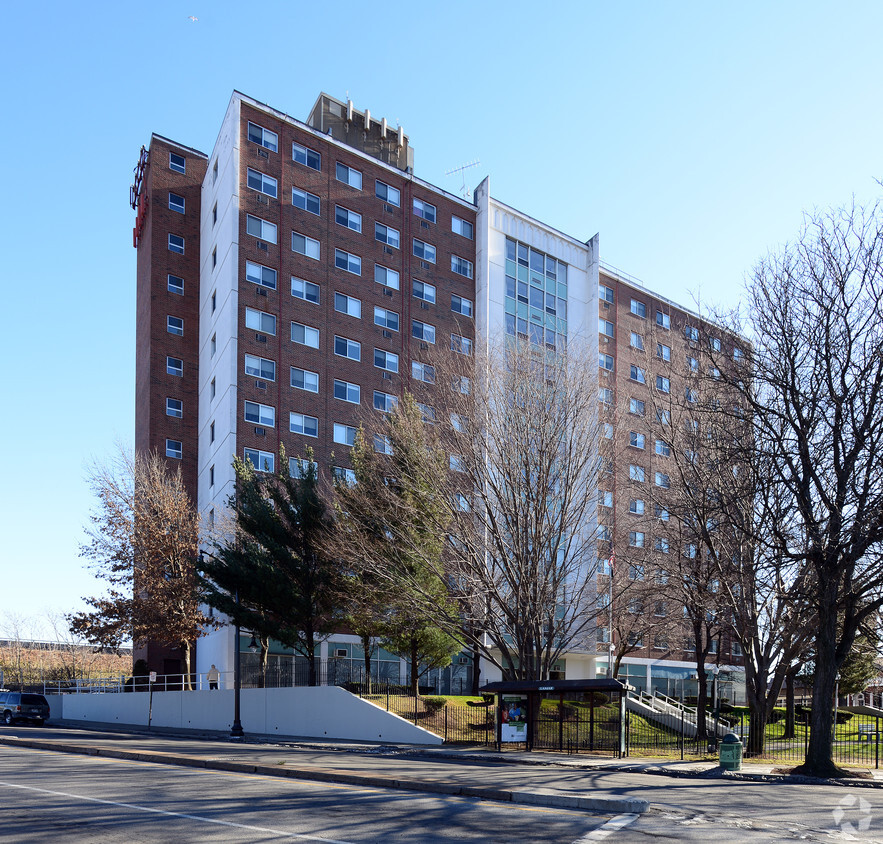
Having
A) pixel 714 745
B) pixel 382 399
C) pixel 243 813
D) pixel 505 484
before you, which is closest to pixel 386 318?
pixel 382 399

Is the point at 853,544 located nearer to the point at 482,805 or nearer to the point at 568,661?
the point at 482,805

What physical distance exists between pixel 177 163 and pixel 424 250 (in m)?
16.6

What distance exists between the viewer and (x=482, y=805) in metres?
14.4

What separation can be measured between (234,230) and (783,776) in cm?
4007

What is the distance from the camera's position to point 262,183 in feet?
172

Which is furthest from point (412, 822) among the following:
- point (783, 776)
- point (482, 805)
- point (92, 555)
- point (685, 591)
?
point (92, 555)

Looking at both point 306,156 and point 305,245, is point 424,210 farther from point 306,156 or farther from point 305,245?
point 305,245

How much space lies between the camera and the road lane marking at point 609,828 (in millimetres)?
11217

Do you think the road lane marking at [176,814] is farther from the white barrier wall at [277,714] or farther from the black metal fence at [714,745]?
the black metal fence at [714,745]

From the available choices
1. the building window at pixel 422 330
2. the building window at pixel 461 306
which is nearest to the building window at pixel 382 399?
the building window at pixel 422 330

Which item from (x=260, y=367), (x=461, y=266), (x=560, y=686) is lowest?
(x=560, y=686)

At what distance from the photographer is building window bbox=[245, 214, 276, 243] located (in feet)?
168

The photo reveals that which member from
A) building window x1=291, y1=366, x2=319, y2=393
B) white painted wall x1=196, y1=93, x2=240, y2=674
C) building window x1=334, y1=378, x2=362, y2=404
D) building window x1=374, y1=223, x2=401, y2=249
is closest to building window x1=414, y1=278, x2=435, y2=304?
building window x1=374, y1=223, x2=401, y2=249

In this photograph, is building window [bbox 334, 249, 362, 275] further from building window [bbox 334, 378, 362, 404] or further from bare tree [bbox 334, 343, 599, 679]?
bare tree [bbox 334, 343, 599, 679]
